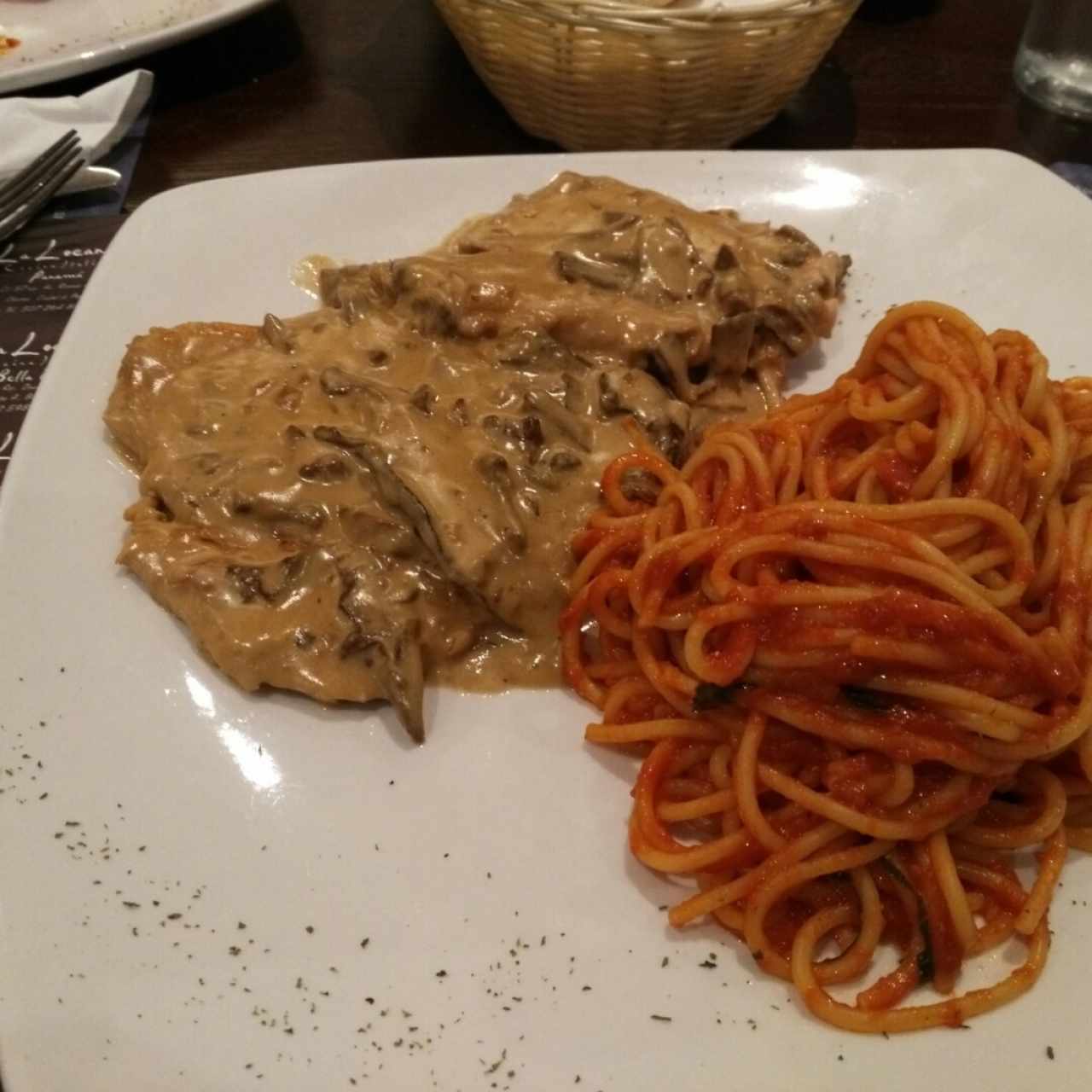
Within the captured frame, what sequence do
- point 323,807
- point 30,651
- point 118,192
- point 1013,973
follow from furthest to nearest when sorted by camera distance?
point 118,192 < point 30,651 < point 323,807 < point 1013,973

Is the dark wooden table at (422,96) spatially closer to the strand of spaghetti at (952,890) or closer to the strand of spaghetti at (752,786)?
the strand of spaghetti at (752,786)

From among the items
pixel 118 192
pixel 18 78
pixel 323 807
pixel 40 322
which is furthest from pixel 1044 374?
pixel 18 78

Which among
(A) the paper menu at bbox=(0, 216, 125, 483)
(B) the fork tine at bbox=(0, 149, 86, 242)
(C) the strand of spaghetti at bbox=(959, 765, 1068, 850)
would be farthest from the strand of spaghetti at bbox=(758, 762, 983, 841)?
(B) the fork tine at bbox=(0, 149, 86, 242)

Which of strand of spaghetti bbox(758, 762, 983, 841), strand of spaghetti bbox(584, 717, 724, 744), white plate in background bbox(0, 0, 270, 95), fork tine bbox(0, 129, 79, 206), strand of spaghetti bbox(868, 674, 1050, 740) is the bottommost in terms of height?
strand of spaghetti bbox(584, 717, 724, 744)

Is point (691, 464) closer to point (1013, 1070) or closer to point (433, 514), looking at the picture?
point (433, 514)

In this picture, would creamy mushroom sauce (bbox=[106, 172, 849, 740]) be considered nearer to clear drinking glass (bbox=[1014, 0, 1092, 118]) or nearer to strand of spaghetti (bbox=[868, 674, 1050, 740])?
strand of spaghetti (bbox=[868, 674, 1050, 740])
